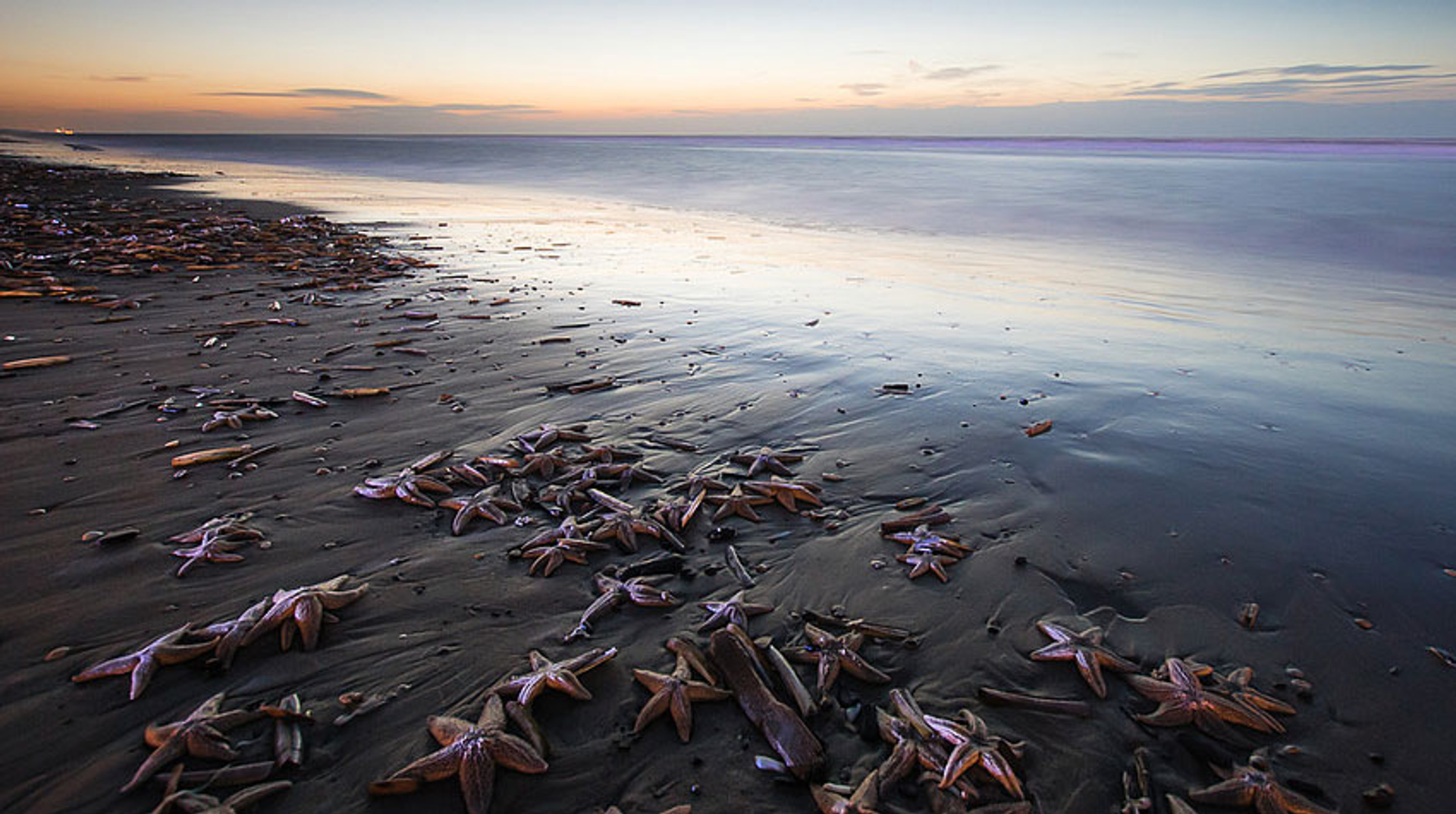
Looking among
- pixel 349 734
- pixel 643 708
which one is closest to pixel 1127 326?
pixel 643 708

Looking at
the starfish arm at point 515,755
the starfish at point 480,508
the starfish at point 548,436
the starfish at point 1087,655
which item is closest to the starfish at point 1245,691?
the starfish at point 1087,655

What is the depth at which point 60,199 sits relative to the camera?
23.8 meters

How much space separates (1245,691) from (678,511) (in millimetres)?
3257

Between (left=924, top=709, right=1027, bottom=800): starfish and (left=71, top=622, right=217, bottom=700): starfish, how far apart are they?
341 centimetres

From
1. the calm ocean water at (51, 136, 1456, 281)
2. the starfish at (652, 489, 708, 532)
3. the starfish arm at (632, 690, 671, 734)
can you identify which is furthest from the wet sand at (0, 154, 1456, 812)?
the calm ocean water at (51, 136, 1456, 281)

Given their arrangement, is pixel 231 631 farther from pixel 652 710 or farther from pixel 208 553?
pixel 652 710

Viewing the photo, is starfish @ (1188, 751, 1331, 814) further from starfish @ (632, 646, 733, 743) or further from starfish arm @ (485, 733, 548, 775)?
starfish arm @ (485, 733, 548, 775)

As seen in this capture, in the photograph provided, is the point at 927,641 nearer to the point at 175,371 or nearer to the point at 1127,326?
the point at 175,371

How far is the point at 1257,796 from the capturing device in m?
2.72

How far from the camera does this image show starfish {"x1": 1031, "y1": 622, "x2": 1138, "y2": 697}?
3357 mm

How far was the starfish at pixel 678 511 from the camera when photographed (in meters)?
4.65

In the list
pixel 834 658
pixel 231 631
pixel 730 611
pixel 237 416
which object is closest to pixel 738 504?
pixel 730 611

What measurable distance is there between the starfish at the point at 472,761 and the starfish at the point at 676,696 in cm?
49

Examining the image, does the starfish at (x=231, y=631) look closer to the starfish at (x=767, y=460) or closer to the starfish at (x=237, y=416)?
the starfish at (x=237, y=416)
